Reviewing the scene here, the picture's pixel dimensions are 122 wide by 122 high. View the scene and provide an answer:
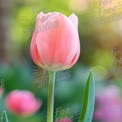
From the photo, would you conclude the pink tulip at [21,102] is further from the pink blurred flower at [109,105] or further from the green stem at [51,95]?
the pink blurred flower at [109,105]

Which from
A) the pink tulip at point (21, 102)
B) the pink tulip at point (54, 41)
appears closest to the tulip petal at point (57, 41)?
the pink tulip at point (54, 41)

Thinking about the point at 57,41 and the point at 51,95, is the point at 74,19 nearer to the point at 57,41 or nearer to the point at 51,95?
the point at 57,41

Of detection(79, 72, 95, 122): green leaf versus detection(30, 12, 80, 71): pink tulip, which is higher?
detection(30, 12, 80, 71): pink tulip

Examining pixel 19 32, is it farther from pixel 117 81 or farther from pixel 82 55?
pixel 117 81

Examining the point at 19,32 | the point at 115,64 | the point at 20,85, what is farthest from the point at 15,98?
the point at 115,64

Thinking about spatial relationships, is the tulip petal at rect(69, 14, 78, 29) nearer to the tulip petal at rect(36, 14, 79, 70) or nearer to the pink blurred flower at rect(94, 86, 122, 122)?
the tulip petal at rect(36, 14, 79, 70)

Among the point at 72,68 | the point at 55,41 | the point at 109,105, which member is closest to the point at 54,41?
the point at 55,41

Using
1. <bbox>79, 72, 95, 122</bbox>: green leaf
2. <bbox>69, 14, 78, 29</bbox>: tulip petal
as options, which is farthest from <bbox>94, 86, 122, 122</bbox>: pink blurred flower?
<bbox>69, 14, 78, 29</bbox>: tulip petal
